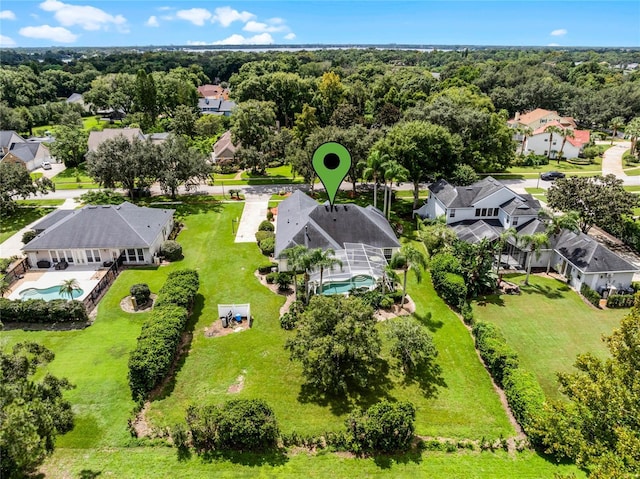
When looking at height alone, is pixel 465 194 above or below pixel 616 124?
below

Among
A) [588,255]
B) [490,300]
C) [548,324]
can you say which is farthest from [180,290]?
[588,255]

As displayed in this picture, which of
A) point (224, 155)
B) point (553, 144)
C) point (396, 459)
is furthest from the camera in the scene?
point (553, 144)

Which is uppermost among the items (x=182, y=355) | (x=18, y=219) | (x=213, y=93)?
(x=213, y=93)

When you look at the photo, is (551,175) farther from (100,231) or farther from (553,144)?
(100,231)

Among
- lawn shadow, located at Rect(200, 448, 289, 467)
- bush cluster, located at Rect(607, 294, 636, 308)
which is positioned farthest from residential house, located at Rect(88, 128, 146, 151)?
bush cluster, located at Rect(607, 294, 636, 308)

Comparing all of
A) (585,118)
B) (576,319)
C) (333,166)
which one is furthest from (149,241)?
(585,118)

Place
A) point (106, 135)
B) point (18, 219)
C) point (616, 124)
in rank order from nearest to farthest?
point (18, 219)
point (106, 135)
point (616, 124)

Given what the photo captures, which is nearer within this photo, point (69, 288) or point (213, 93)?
point (69, 288)
